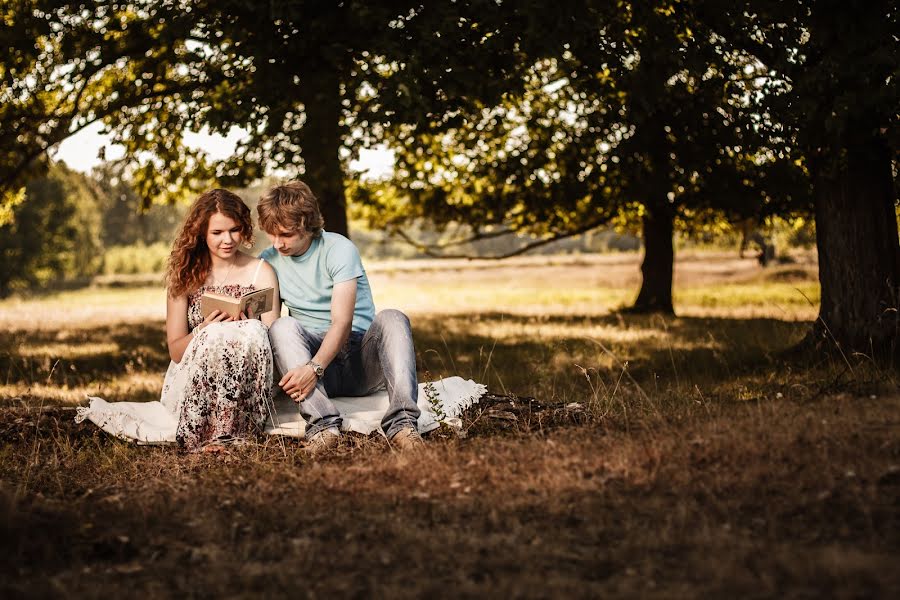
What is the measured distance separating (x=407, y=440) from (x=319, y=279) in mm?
1374

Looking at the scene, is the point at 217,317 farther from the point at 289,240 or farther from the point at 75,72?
the point at 75,72

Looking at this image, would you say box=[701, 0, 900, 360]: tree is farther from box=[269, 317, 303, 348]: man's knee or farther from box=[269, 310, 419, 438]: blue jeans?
box=[269, 317, 303, 348]: man's knee

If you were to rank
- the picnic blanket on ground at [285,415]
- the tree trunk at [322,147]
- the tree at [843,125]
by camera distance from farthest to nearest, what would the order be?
1. the tree trunk at [322,147]
2. the tree at [843,125]
3. the picnic blanket on ground at [285,415]

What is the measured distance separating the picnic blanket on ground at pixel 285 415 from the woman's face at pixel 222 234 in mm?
1090

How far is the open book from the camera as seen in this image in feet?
19.2

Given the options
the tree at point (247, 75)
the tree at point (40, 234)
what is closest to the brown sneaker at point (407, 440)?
the tree at point (247, 75)

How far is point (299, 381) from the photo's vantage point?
5.66 metres

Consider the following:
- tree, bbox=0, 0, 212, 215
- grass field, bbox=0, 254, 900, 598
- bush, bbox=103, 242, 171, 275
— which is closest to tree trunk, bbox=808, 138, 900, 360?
grass field, bbox=0, 254, 900, 598

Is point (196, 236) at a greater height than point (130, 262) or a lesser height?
lesser

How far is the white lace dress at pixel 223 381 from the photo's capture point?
19.1ft

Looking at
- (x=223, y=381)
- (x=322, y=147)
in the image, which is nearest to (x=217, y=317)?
(x=223, y=381)

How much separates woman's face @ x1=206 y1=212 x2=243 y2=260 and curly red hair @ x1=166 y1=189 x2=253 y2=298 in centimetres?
3

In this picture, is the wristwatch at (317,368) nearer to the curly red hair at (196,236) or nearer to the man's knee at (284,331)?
the man's knee at (284,331)

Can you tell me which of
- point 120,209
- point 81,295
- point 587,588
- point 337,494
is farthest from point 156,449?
point 120,209
